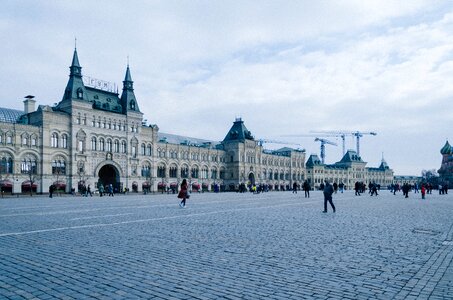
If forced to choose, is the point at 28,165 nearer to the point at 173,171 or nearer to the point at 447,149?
the point at 173,171

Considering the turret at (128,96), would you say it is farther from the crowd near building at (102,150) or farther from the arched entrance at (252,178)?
the arched entrance at (252,178)

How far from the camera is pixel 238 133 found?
101 meters

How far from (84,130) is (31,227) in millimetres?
52568

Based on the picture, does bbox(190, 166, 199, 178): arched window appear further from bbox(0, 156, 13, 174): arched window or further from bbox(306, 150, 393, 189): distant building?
bbox(306, 150, 393, 189): distant building

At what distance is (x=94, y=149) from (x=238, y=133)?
149ft

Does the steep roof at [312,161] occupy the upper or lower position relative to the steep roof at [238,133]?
lower

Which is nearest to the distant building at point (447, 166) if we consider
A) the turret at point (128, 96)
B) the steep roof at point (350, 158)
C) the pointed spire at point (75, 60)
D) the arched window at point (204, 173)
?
the steep roof at point (350, 158)

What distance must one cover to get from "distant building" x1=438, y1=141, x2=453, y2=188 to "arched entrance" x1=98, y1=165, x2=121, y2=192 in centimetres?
8375

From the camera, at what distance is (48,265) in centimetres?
745

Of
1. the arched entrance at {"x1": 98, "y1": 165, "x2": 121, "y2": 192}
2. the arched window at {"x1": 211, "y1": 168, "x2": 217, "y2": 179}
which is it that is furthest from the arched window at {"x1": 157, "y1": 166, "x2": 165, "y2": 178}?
the arched window at {"x1": 211, "y1": 168, "x2": 217, "y2": 179}

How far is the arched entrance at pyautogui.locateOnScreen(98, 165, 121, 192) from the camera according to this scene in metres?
68.4

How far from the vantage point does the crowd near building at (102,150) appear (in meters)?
55.4

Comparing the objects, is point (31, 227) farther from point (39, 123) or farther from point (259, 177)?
point (259, 177)

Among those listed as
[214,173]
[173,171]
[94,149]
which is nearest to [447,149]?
[214,173]
